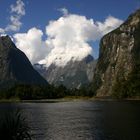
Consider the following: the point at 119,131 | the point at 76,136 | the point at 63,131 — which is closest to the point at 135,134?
the point at 119,131

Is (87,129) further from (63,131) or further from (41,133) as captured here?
(41,133)

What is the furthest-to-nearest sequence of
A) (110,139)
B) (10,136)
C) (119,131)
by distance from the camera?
(119,131), (110,139), (10,136)

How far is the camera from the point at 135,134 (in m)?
72.7

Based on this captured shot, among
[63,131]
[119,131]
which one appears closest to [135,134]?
[119,131]

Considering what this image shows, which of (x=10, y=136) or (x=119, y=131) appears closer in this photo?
(x=10, y=136)

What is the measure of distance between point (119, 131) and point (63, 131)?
1259cm

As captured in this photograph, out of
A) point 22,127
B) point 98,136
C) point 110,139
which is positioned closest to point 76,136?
point 98,136

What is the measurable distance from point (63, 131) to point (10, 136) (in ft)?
135

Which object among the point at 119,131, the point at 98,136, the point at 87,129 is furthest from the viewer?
the point at 87,129

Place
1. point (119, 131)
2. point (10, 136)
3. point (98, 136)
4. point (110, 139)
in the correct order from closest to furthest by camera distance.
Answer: point (10, 136) → point (110, 139) → point (98, 136) → point (119, 131)

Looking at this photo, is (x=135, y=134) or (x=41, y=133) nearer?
(x=135, y=134)

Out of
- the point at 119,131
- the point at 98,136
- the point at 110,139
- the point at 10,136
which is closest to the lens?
the point at 10,136

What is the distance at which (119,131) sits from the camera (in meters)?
78.2

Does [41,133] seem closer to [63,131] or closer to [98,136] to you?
[63,131]
